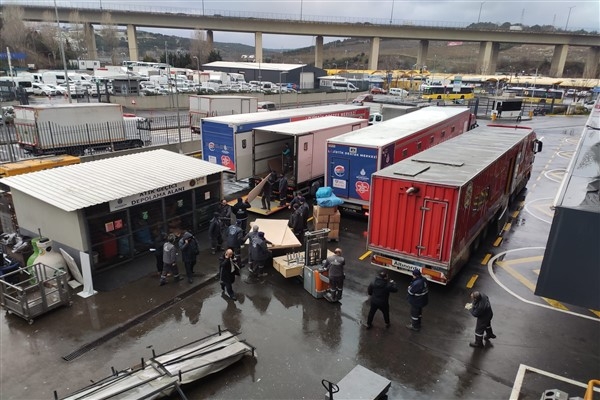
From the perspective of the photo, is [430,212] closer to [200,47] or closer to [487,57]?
[200,47]

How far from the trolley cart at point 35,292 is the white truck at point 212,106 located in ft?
70.1

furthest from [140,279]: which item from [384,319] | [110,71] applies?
[110,71]

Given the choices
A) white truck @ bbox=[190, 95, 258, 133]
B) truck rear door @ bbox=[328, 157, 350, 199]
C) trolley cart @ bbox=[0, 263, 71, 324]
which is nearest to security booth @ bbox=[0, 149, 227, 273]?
trolley cart @ bbox=[0, 263, 71, 324]

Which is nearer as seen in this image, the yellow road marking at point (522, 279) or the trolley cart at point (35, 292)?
the trolley cart at point (35, 292)

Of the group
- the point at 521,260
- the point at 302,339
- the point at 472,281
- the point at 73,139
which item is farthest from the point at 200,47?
the point at 302,339

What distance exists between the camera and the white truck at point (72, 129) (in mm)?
22750

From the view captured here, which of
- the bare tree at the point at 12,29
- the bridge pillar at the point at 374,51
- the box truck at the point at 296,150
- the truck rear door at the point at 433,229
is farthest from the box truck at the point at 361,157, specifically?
the bridge pillar at the point at 374,51

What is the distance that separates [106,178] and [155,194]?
166cm

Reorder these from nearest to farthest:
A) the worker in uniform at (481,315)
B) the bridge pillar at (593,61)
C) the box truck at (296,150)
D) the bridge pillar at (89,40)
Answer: the worker in uniform at (481,315)
the box truck at (296,150)
the bridge pillar at (89,40)
the bridge pillar at (593,61)

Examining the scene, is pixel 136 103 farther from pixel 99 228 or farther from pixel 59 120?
pixel 99 228

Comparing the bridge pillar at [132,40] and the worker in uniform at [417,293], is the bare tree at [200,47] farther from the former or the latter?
the worker in uniform at [417,293]

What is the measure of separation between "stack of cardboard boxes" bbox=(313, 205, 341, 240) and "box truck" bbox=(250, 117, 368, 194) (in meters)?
3.69

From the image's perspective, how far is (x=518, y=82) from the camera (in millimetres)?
87688

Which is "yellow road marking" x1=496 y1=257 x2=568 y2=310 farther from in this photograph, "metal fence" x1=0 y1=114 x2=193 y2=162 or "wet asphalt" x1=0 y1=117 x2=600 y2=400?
"metal fence" x1=0 y1=114 x2=193 y2=162
